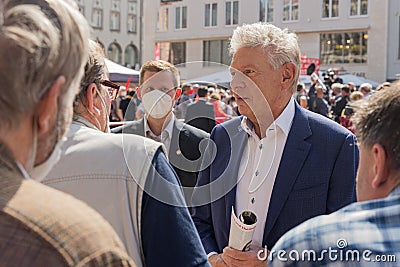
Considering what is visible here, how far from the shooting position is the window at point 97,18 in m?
59.5

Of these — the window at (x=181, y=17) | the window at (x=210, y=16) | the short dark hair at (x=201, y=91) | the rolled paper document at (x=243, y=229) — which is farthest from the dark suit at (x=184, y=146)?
the window at (x=210, y=16)

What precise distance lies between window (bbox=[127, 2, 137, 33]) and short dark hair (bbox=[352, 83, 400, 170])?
6307 cm

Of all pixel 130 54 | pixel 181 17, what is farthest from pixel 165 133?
pixel 130 54

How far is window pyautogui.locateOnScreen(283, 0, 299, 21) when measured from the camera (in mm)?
36469

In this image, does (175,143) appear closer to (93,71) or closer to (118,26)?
(93,71)

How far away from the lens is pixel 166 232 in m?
1.83

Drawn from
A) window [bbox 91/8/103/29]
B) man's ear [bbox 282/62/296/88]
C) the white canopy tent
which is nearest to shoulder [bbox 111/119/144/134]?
man's ear [bbox 282/62/296/88]

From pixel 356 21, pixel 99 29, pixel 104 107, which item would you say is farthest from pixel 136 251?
pixel 99 29

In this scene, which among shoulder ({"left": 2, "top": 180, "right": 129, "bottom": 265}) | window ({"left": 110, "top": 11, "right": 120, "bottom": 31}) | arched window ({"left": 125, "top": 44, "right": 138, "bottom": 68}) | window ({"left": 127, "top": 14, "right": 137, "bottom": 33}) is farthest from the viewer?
arched window ({"left": 125, "top": 44, "right": 138, "bottom": 68})

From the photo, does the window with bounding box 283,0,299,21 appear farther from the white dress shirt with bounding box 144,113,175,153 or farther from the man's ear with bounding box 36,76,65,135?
the man's ear with bounding box 36,76,65,135

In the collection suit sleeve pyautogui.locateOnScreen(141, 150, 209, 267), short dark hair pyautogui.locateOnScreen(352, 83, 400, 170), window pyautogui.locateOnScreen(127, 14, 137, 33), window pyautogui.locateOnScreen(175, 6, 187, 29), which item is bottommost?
suit sleeve pyautogui.locateOnScreen(141, 150, 209, 267)

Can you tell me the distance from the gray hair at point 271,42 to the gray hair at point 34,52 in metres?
1.69

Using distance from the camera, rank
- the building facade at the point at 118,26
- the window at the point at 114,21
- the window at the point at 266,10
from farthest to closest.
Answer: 1. the window at the point at 114,21
2. the building facade at the point at 118,26
3. the window at the point at 266,10

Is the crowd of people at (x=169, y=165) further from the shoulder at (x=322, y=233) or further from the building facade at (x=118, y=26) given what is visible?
the building facade at (x=118, y=26)
